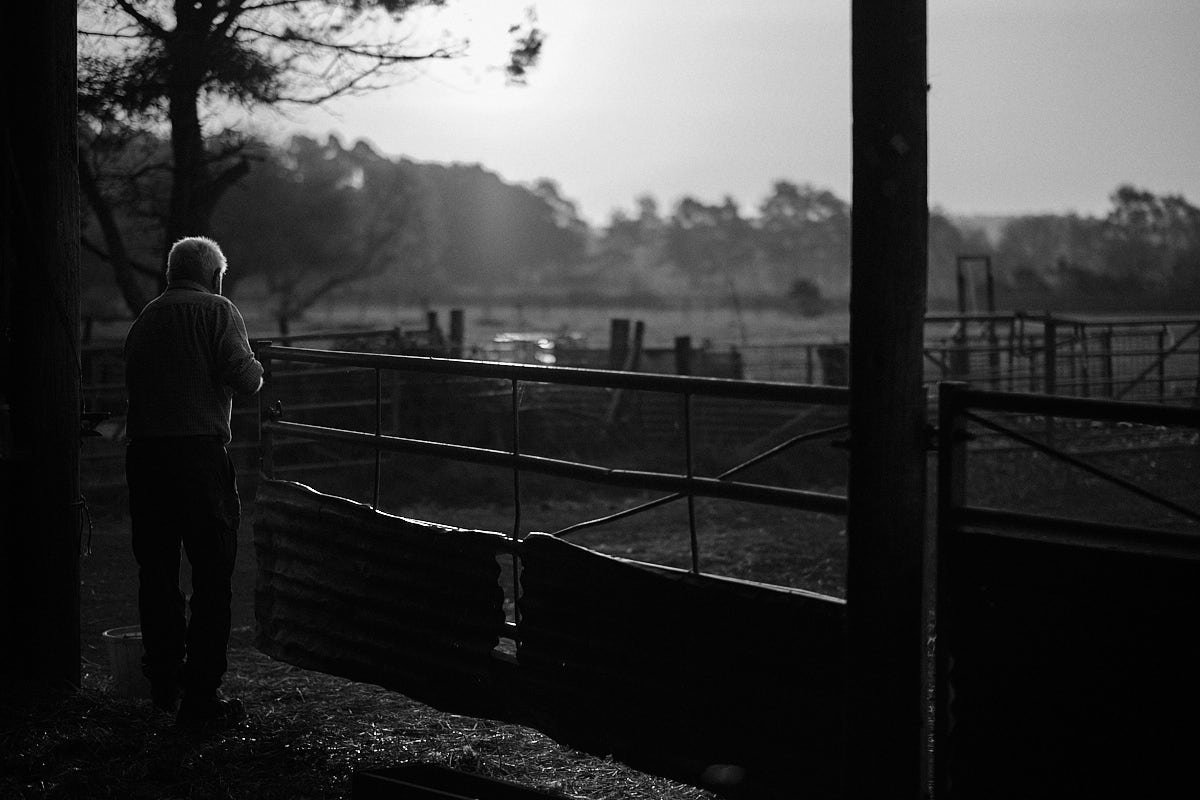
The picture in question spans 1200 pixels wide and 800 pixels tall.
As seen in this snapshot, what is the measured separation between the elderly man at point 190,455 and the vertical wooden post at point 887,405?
101 inches

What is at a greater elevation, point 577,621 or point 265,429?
point 265,429

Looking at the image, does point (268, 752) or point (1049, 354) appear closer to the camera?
point (268, 752)

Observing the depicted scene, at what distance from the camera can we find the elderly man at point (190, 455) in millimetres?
5074

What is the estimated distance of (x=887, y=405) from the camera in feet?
11.5

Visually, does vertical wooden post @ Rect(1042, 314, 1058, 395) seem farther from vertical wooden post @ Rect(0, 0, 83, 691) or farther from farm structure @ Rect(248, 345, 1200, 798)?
vertical wooden post @ Rect(0, 0, 83, 691)

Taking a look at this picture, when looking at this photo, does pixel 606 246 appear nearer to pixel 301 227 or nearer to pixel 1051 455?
pixel 301 227

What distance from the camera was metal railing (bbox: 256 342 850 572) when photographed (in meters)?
3.90

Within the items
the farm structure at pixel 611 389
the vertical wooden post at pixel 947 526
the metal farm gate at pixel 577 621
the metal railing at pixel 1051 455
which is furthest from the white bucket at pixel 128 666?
the farm structure at pixel 611 389

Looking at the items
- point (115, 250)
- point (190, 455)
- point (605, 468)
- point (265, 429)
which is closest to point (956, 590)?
point (605, 468)

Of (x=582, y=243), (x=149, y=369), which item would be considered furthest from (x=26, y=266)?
(x=582, y=243)

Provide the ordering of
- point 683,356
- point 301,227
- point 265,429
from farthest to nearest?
point 301,227
point 683,356
point 265,429

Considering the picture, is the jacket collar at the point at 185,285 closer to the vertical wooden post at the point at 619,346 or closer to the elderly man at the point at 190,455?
the elderly man at the point at 190,455

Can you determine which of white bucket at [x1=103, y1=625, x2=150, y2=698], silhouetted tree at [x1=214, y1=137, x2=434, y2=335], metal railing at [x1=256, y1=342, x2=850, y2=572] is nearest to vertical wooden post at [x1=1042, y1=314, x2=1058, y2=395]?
metal railing at [x1=256, y1=342, x2=850, y2=572]

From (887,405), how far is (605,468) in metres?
1.59
